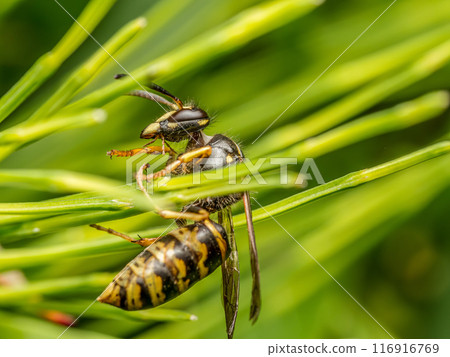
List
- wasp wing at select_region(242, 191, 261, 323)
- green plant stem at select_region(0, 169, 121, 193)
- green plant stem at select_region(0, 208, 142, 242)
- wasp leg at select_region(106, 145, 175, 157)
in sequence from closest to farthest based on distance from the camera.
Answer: green plant stem at select_region(0, 169, 121, 193), green plant stem at select_region(0, 208, 142, 242), wasp wing at select_region(242, 191, 261, 323), wasp leg at select_region(106, 145, 175, 157)

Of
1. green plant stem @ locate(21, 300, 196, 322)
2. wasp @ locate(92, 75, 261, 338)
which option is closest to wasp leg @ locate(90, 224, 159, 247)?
wasp @ locate(92, 75, 261, 338)

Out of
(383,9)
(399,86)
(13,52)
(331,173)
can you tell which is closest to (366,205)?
(331,173)

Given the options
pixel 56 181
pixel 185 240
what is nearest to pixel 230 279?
pixel 185 240

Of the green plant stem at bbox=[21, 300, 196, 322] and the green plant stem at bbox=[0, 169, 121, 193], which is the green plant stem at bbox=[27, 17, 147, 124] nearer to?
the green plant stem at bbox=[0, 169, 121, 193]

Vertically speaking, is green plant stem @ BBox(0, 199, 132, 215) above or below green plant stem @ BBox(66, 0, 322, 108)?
below

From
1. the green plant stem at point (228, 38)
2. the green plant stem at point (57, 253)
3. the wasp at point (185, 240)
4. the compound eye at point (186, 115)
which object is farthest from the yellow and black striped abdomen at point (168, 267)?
the green plant stem at point (228, 38)
